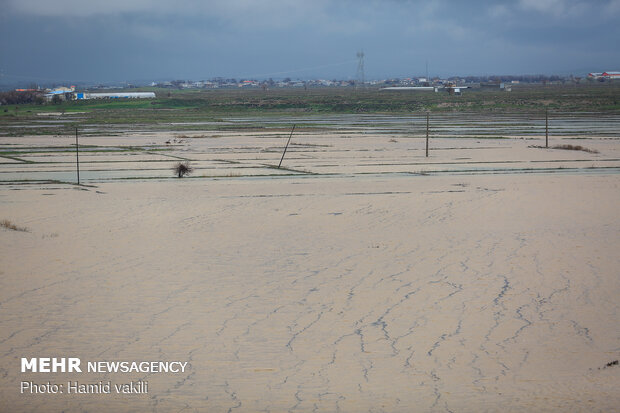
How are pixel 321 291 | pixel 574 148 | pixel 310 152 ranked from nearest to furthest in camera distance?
pixel 321 291
pixel 574 148
pixel 310 152

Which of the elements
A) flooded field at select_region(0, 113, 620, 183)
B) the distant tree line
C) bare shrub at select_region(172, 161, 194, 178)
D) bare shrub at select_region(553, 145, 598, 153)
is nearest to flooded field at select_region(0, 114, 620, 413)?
bare shrub at select_region(172, 161, 194, 178)

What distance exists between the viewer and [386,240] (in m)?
13.0

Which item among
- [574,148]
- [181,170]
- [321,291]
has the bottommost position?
[321,291]

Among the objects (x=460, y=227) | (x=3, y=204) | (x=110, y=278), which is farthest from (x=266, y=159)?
(x=110, y=278)

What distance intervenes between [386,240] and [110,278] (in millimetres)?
5134

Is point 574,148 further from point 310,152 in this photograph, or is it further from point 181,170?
point 181,170

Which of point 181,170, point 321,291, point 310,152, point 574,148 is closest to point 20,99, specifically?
point 310,152

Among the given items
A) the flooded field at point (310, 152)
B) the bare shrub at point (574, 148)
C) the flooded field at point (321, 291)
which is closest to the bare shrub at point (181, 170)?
the flooded field at point (310, 152)

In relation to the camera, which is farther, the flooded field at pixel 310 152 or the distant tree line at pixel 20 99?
the distant tree line at pixel 20 99

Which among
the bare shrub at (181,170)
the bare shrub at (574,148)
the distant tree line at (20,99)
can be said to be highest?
the distant tree line at (20,99)

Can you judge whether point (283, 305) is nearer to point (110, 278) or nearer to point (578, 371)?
point (110, 278)

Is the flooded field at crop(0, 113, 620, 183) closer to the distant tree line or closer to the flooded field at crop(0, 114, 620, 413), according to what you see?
the flooded field at crop(0, 114, 620, 413)

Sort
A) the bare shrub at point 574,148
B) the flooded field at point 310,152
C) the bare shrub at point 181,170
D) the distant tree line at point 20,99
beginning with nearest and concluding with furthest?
the bare shrub at point 181,170 → the flooded field at point 310,152 → the bare shrub at point 574,148 → the distant tree line at point 20,99

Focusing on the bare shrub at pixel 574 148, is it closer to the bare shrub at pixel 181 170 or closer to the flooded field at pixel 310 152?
the flooded field at pixel 310 152
